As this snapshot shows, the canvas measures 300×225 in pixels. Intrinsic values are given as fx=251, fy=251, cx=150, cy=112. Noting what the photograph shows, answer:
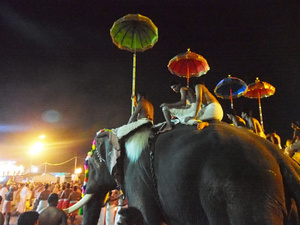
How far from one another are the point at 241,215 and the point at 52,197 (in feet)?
14.1

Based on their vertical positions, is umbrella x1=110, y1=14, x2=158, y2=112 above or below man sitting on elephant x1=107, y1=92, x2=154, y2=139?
above

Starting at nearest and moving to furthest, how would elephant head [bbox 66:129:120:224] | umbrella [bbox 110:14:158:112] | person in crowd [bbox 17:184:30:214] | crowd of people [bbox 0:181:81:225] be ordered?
1. crowd of people [bbox 0:181:81:225]
2. elephant head [bbox 66:129:120:224]
3. umbrella [bbox 110:14:158:112]
4. person in crowd [bbox 17:184:30:214]

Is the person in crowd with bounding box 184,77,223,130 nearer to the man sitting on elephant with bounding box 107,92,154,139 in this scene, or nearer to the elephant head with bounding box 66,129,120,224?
the man sitting on elephant with bounding box 107,92,154,139

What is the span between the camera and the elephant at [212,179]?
272 cm

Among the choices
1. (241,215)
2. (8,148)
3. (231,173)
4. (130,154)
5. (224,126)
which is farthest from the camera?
(8,148)

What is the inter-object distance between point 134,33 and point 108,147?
4.36 m

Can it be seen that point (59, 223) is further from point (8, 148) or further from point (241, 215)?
point (8, 148)

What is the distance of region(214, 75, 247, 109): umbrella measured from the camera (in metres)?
10.4

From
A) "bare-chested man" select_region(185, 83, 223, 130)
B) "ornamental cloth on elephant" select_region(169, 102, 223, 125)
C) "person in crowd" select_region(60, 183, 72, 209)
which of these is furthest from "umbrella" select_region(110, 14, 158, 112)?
"person in crowd" select_region(60, 183, 72, 209)

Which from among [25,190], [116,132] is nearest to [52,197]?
[116,132]

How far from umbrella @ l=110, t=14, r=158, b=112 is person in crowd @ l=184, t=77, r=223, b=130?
338 cm

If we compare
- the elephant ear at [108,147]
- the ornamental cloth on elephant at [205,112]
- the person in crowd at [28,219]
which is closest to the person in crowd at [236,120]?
the ornamental cloth on elephant at [205,112]

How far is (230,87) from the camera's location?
36.0 ft

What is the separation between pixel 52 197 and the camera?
5.51 metres
